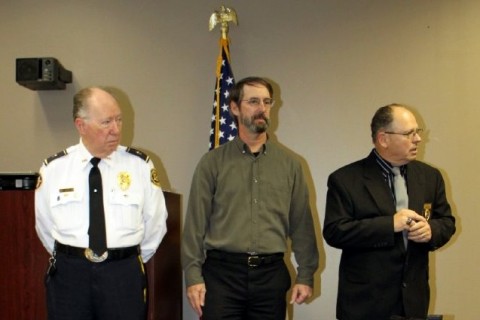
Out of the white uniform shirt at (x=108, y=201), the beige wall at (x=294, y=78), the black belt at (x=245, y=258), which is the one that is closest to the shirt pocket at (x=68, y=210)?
the white uniform shirt at (x=108, y=201)

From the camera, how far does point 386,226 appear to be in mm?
2098

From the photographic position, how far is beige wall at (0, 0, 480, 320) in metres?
3.89

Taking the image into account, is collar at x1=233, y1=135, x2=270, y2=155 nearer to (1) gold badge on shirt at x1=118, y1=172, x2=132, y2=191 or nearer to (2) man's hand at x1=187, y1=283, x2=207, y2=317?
(1) gold badge on shirt at x1=118, y1=172, x2=132, y2=191

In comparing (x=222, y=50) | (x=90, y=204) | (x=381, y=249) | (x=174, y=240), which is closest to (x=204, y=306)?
(x=90, y=204)

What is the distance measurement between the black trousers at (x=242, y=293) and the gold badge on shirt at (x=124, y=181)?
1.84 feet

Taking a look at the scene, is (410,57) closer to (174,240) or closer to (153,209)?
(174,240)

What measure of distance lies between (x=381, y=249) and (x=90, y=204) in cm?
131

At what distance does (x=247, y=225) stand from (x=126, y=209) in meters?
0.56

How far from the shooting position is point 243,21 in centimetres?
412

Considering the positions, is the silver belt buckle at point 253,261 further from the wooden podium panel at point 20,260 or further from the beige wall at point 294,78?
the beige wall at point 294,78

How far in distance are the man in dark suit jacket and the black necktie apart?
1023 millimetres

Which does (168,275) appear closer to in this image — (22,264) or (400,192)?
(22,264)

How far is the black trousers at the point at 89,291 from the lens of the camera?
200 centimetres

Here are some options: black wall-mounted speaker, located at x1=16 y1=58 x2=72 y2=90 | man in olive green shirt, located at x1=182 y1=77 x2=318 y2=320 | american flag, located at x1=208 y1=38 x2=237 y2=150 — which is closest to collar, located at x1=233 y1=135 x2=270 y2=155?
man in olive green shirt, located at x1=182 y1=77 x2=318 y2=320
